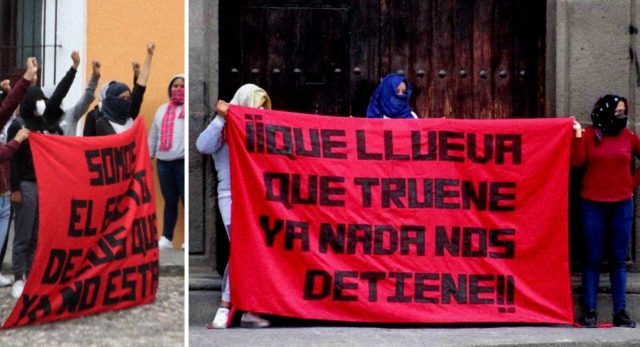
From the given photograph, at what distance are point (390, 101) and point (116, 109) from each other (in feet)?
11.1

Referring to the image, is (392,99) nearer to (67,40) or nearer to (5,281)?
(67,40)

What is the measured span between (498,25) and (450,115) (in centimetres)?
76

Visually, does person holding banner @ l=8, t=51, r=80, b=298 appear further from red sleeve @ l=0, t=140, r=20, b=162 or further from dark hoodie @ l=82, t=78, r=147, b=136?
dark hoodie @ l=82, t=78, r=147, b=136

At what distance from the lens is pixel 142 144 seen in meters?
4.91

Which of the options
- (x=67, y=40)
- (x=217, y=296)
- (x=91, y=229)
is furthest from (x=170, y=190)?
(x=217, y=296)

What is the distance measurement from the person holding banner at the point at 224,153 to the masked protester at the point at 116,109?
8.51ft

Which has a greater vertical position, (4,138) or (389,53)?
(389,53)

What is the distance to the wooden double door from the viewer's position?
8531 millimetres

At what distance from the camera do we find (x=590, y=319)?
7930 mm

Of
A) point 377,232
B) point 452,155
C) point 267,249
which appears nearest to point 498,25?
point 452,155

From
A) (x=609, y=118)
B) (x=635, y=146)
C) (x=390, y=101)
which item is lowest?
(x=635, y=146)

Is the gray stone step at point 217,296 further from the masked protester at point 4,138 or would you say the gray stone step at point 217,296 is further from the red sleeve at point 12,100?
the red sleeve at point 12,100

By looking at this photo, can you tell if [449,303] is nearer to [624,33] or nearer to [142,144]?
[624,33]

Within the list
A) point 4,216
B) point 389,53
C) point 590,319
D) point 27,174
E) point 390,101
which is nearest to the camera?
point 27,174
